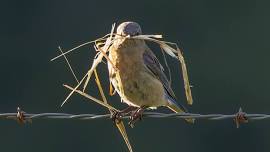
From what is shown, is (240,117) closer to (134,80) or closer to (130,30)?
(134,80)

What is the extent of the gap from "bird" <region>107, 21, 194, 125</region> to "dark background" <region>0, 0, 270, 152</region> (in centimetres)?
1552

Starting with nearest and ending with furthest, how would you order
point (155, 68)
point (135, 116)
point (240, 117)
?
point (240, 117) → point (135, 116) → point (155, 68)

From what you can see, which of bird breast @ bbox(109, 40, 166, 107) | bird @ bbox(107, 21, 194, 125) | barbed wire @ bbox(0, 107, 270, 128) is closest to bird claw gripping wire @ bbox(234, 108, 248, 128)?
barbed wire @ bbox(0, 107, 270, 128)

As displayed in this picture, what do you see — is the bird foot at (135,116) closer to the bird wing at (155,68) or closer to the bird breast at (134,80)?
the bird breast at (134,80)

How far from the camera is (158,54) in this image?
91.4ft

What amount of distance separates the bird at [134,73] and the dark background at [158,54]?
1552 centimetres

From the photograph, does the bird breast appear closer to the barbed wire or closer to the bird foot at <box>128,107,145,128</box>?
the bird foot at <box>128,107,145,128</box>

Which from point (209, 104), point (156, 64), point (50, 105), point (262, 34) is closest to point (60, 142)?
point (50, 105)

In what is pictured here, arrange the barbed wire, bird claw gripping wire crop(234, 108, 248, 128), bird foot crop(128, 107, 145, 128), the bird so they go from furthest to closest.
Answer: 1. the bird
2. bird foot crop(128, 107, 145, 128)
3. bird claw gripping wire crop(234, 108, 248, 128)
4. the barbed wire

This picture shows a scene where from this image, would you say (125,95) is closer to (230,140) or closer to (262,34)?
(230,140)

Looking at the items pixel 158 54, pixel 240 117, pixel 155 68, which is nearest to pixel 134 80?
pixel 155 68

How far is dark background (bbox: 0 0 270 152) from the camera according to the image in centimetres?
2923

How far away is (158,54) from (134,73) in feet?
53.9

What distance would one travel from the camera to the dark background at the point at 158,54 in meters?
29.2
